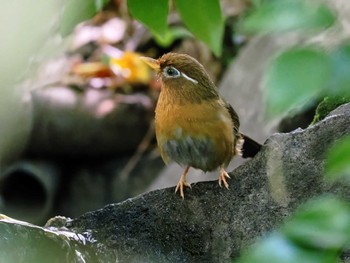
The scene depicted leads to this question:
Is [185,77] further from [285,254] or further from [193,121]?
[285,254]

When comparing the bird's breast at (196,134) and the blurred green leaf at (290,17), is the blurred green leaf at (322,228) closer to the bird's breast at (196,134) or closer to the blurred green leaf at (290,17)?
the blurred green leaf at (290,17)

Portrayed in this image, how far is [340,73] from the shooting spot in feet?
2.27

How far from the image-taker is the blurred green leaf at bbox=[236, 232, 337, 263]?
26.5 inches

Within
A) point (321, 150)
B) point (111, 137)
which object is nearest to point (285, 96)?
point (321, 150)

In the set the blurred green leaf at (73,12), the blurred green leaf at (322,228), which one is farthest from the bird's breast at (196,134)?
the blurred green leaf at (322,228)

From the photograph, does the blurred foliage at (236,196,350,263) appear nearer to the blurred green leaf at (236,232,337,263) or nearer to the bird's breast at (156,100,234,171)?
the blurred green leaf at (236,232,337,263)

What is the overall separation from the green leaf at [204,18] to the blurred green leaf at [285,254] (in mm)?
685

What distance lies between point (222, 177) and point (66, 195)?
169 inches

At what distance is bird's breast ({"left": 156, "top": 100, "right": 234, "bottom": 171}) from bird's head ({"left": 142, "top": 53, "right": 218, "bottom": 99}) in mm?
92

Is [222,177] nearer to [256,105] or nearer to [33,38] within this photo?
[33,38]

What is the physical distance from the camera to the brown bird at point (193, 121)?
3.33 meters

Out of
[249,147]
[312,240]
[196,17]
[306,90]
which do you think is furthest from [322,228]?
[249,147]

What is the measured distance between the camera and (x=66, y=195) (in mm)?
7043

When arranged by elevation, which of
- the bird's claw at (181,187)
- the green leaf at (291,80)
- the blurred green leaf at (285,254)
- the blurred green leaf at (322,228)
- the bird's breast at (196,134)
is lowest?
the bird's claw at (181,187)
